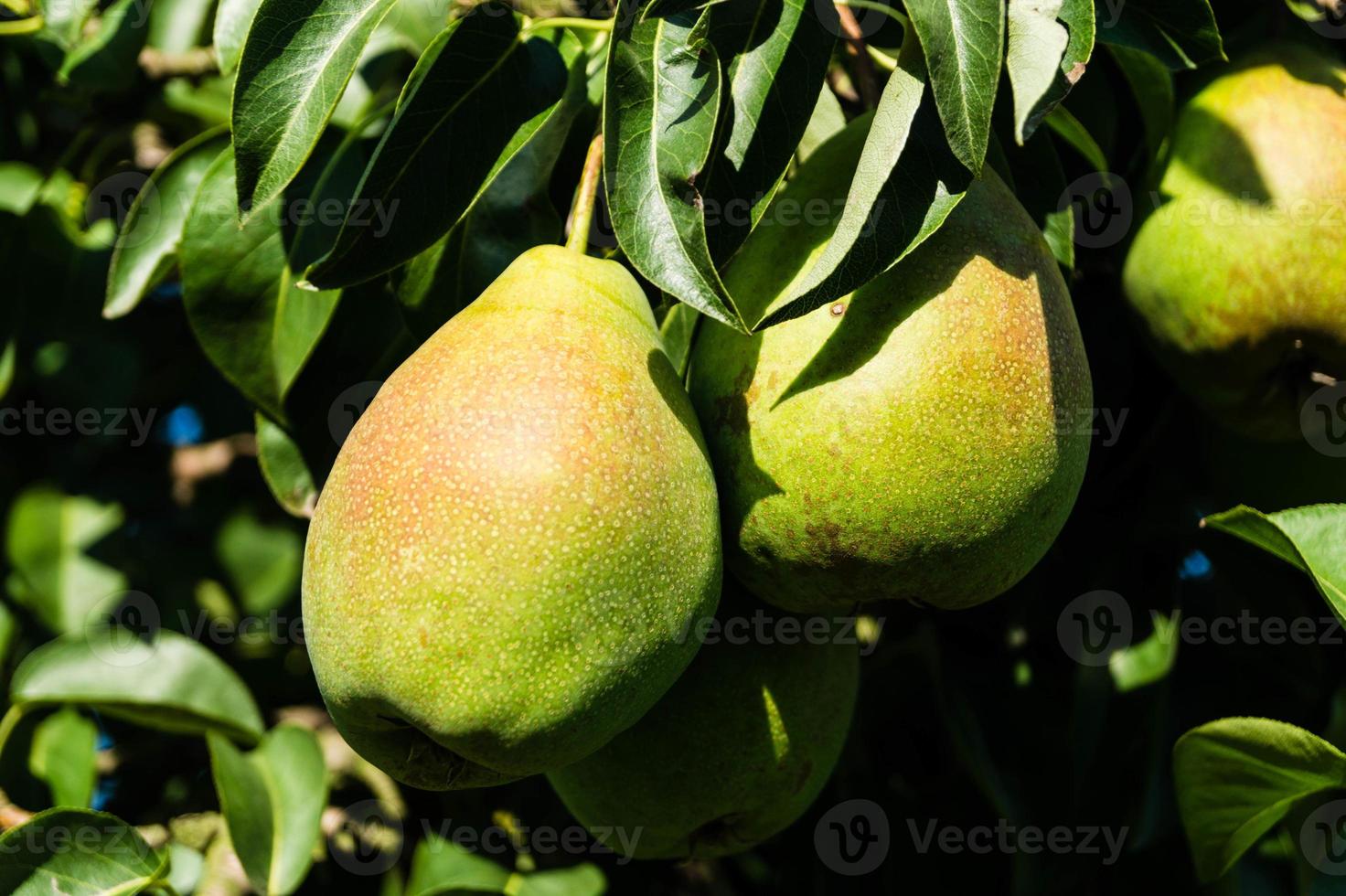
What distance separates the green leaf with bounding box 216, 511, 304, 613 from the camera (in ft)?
7.81

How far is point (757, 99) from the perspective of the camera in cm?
139

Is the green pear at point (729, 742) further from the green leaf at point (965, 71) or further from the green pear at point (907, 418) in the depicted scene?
the green leaf at point (965, 71)

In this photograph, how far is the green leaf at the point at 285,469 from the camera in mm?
1821

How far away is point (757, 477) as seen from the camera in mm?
1342

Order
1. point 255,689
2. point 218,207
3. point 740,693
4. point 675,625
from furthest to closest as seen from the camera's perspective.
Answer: point 255,689 → point 218,207 → point 740,693 → point 675,625

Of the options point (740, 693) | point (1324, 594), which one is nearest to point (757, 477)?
point (740, 693)

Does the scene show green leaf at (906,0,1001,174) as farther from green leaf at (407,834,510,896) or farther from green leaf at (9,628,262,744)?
green leaf at (9,628,262,744)

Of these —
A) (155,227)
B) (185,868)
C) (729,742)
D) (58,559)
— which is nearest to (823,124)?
(729,742)

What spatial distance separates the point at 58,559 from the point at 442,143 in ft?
4.54

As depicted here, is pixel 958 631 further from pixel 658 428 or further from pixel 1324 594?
pixel 658 428

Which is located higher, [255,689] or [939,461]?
[939,461]

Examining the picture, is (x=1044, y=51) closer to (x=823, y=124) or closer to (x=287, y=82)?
(x=823, y=124)

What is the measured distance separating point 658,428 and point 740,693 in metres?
0.41

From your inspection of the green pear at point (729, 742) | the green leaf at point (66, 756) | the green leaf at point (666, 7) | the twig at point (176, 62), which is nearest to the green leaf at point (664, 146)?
the green leaf at point (666, 7)
